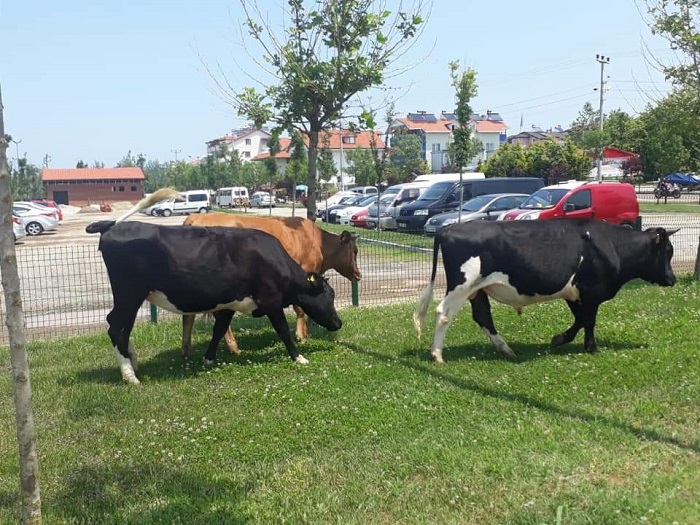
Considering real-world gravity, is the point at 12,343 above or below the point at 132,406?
above

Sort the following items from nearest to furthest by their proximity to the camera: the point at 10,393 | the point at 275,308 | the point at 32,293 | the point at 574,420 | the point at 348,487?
1. the point at 348,487
2. the point at 574,420
3. the point at 10,393
4. the point at 275,308
5. the point at 32,293

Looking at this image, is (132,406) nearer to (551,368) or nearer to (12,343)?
(12,343)

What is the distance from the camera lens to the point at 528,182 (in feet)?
92.7

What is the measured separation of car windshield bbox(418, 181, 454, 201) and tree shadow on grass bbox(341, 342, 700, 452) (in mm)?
19827

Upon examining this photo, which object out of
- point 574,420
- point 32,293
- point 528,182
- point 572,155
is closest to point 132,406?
point 574,420

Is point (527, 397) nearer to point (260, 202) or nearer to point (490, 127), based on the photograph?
point (260, 202)

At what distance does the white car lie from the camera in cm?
3700

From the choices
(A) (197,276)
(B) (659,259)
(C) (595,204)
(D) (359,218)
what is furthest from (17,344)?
(D) (359,218)

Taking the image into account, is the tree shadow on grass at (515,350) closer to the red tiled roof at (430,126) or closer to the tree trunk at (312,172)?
the tree trunk at (312,172)

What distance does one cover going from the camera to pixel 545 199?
21.9 meters

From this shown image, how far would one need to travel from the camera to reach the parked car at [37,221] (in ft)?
120

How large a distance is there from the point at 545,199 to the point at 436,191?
303 inches

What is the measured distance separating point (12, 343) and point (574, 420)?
447 centimetres

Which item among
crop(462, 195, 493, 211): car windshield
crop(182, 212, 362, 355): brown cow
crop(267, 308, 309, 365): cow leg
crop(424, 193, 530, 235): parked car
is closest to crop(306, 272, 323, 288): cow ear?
crop(267, 308, 309, 365): cow leg
